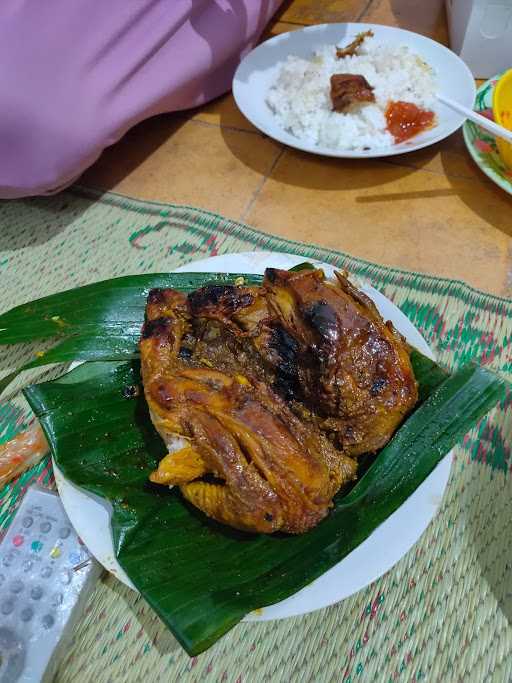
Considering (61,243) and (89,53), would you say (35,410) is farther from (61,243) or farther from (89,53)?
(89,53)

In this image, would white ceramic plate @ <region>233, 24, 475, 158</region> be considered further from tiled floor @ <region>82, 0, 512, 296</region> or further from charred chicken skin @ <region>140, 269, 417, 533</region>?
charred chicken skin @ <region>140, 269, 417, 533</region>

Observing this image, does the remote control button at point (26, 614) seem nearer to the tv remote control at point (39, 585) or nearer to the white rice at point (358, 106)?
the tv remote control at point (39, 585)

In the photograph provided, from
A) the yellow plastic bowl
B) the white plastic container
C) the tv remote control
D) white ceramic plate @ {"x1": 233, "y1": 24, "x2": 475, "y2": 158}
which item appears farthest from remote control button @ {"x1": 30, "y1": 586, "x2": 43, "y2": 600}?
the white plastic container

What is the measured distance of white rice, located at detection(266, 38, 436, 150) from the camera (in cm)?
210

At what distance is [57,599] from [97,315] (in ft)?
2.27

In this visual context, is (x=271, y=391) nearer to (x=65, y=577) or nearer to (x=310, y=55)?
(x=65, y=577)

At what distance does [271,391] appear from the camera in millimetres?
1104

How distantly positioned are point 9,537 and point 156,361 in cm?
52

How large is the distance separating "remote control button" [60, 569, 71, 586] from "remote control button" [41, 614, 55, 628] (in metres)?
0.07

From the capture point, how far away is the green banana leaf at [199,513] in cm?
98

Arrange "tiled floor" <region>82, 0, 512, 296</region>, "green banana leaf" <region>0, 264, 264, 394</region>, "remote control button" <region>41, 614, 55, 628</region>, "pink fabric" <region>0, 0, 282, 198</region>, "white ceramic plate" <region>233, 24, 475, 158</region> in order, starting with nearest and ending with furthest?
1. "remote control button" <region>41, 614, 55, 628</region>
2. "green banana leaf" <region>0, 264, 264, 394</region>
3. "pink fabric" <region>0, 0, 282, 198</region>
4. "tiled floor" <region>82, 0, 512, 296</region>
5. "white ceramic plate" <region>233, 24, 475, 158</region>

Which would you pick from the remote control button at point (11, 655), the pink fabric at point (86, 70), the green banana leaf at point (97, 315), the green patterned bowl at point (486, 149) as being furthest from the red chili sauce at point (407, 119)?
the remote control button at point (11, 655)

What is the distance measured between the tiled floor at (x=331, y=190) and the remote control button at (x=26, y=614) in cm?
142

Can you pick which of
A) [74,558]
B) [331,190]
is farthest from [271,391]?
[331,190]
